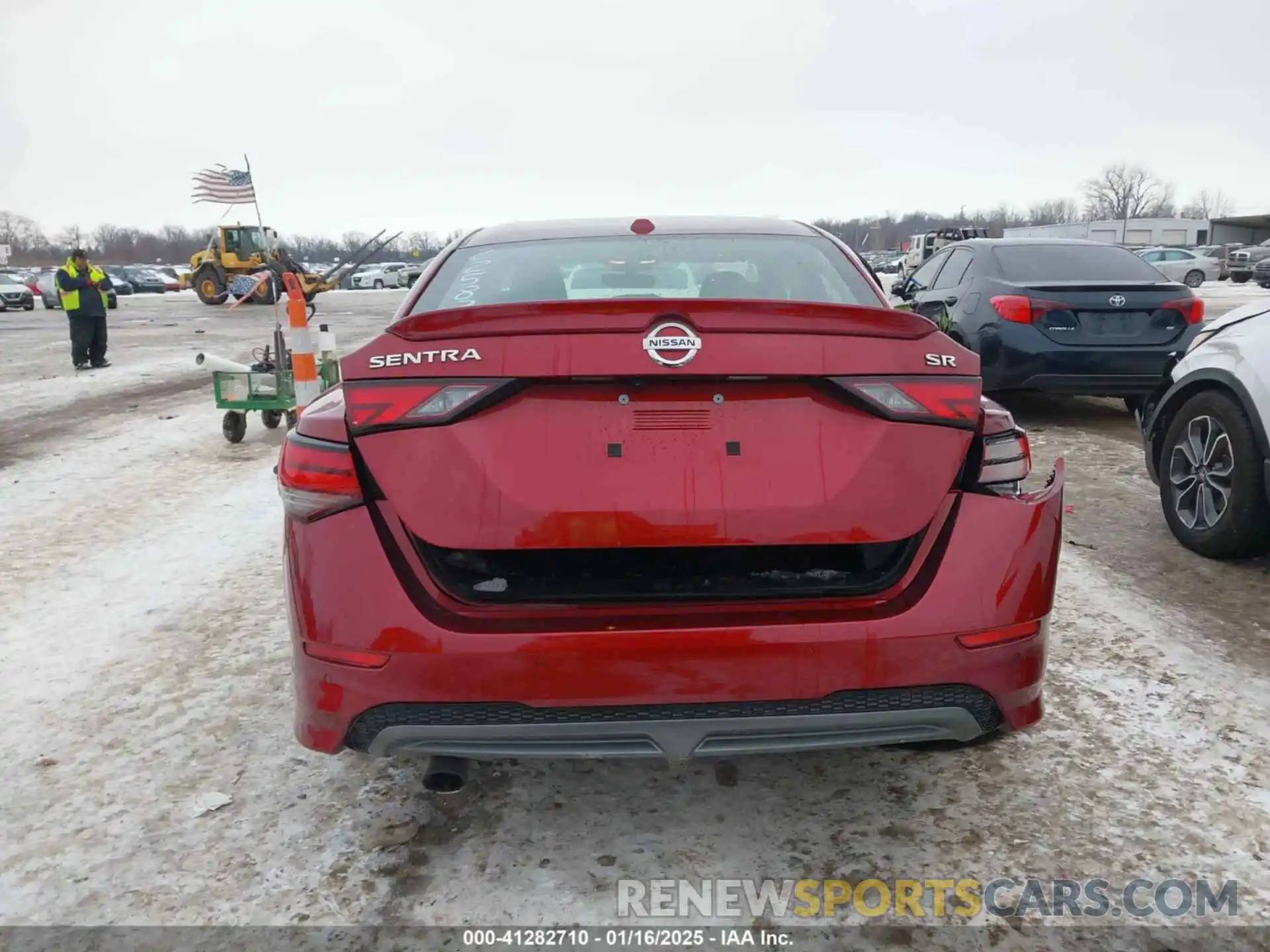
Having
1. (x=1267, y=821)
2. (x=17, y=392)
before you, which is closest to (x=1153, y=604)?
(x=1267, y=821)

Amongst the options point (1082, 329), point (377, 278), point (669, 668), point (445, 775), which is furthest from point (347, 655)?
point (377, 278)

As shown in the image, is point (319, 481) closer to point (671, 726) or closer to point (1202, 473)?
point (671, 726)

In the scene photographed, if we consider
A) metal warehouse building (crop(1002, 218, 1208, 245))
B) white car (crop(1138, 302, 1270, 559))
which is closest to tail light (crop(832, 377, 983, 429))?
white car (crop(1138, 302, 1270, 559))

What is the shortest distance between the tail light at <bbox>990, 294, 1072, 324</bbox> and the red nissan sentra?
223 inches

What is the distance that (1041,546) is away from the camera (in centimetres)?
211

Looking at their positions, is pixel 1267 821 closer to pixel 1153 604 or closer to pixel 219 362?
pixel 1153 604

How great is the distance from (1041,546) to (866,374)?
0.58 metres

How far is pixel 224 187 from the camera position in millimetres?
19203

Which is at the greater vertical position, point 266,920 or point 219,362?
point 219,362

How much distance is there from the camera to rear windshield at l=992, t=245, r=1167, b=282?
7.54m

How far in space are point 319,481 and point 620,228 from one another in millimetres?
1665

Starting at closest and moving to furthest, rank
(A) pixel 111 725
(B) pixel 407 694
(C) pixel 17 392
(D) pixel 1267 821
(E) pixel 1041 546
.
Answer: (B) pixel 407 694 → (E) pixel 1041 546 → (D) pixel 1267 821 → (A) pixel 111 725 → (C) pixel 17 392

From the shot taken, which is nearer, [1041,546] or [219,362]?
[1041,546]

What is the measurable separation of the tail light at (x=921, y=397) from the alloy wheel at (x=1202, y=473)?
9.31 ft
